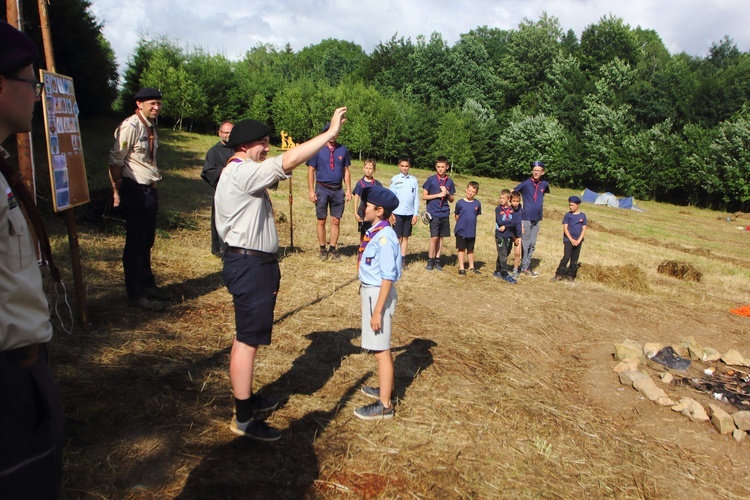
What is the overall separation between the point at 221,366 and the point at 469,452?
2.25 meters

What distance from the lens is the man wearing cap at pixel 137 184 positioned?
5312mm

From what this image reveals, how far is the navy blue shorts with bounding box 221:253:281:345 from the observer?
3445 millimetres

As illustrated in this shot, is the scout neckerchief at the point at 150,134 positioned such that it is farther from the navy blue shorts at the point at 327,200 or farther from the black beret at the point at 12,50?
the black beret at the point at 12,50

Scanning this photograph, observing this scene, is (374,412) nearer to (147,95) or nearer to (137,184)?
(137,184)

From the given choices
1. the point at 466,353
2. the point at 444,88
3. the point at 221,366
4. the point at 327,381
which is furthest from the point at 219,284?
the point at 444,88

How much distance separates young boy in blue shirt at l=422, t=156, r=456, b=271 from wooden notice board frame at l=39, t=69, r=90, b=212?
5607 mm

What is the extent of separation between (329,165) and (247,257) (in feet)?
17.0

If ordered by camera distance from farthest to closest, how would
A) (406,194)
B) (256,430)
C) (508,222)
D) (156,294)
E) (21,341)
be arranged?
(508,222)
(406,194)
(156,294)
(256,430)
(21,341)

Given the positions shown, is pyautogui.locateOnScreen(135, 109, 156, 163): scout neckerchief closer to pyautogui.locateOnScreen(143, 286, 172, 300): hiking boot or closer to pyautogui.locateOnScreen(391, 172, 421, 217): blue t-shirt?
pyautogui.locateOnScreen(143, 286, 172, 300): hiking boot

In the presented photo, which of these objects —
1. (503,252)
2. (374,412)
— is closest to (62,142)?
(374,412)

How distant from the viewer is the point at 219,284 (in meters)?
6.89

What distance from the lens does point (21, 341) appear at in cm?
166

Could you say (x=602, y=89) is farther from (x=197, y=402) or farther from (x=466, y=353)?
(x=197, y=402)

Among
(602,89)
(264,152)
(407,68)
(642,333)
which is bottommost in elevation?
(642,333)
